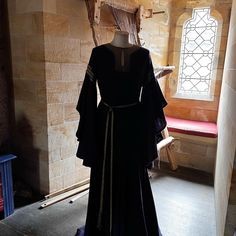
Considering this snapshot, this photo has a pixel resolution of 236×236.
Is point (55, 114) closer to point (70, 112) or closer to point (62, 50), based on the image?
point (70, 112)

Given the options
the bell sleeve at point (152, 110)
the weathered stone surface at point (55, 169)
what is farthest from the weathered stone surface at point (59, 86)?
the bell sleeve at point (152, 110)

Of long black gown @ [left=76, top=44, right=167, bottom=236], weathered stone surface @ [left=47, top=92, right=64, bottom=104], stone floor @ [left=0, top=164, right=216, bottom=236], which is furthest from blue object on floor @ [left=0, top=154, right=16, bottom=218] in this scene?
long black gown @ [left=76, top=44, right=167, bottom=236]

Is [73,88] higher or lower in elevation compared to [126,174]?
higher

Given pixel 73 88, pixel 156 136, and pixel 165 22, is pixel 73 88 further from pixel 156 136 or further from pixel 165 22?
pixel 165 22

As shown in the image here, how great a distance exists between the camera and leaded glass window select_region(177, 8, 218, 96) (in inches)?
124

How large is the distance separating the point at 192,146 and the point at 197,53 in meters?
1.25

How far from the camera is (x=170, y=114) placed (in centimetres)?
352

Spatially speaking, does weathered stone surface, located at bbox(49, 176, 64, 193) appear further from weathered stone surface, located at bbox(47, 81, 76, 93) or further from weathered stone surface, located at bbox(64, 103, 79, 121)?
weathered stone surface, located at bbox(47, 81, 76, 93)

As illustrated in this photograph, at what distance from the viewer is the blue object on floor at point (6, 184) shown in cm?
185

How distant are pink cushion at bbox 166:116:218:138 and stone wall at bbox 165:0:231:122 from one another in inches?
5.9

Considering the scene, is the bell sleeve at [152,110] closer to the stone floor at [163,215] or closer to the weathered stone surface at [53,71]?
the stone floor at [163,215]

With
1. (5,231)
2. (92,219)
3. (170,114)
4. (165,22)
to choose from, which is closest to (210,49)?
(165,22)

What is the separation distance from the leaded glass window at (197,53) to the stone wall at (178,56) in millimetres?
66

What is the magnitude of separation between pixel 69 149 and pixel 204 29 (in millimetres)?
2285
